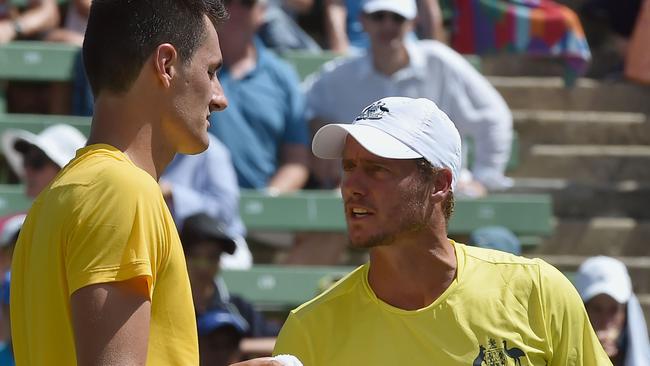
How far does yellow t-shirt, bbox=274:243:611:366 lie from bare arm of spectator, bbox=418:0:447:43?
5558 millimetres

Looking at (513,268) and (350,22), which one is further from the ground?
(513,268)

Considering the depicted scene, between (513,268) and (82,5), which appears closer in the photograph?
(513,268)

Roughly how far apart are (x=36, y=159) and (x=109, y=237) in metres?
3.92

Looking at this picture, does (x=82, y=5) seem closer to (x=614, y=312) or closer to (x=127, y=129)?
(x=614, y=312)

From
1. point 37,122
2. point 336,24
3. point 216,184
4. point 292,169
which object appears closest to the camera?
point 216,184

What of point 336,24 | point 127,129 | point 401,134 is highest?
point 127,129

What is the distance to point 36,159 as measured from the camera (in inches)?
243

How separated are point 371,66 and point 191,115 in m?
4.94

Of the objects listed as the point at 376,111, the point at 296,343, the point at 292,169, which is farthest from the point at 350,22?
the point at 296,343

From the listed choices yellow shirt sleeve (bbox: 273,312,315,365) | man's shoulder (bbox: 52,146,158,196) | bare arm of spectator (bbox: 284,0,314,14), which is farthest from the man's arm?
bare arm of spectator (bbox: 284,0,314,14)

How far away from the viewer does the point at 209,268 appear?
5.64 metres

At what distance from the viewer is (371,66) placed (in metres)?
7.47

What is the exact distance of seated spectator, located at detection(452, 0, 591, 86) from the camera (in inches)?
335

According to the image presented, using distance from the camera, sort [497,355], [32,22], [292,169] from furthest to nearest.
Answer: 1. [32,22]
2. [292,169]
3. [497,355]
